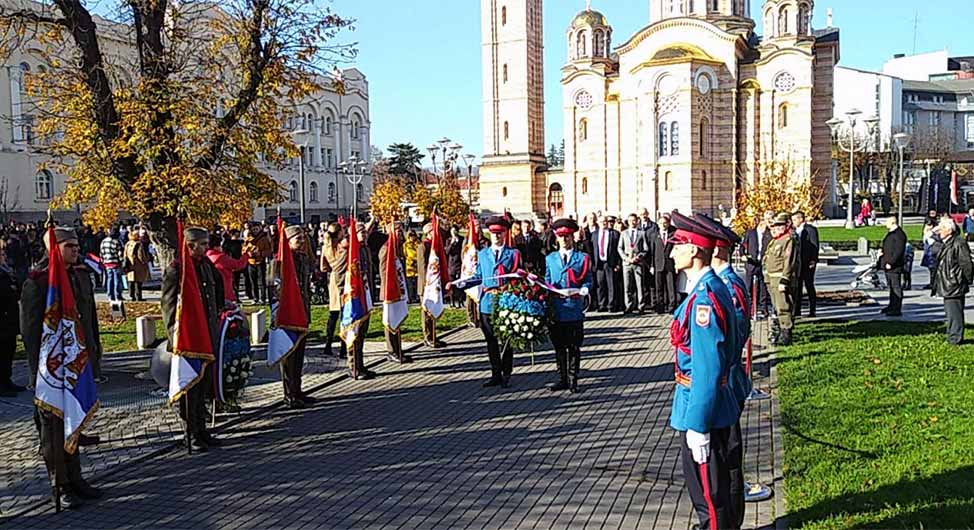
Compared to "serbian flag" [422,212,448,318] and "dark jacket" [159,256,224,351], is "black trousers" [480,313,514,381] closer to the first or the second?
"serbian flag" [422,212,448,318]

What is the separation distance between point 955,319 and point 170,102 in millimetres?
12500

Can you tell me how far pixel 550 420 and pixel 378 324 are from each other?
25.1ft

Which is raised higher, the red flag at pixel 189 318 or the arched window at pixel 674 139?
the arched window at pixel 674 139

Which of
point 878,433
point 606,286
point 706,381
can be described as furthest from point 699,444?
point 606,286

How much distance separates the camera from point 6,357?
1042 centimetres

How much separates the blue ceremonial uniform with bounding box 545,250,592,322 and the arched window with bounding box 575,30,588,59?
223 ft

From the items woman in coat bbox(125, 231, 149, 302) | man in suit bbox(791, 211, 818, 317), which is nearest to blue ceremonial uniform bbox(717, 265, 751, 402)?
man in suit bbox(791, 211, 818, 317)

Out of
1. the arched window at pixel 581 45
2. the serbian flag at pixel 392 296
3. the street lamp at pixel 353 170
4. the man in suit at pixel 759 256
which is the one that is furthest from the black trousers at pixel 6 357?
the arched window at pixel 581 45

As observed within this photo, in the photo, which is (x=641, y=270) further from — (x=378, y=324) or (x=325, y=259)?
(x=325, y=259)

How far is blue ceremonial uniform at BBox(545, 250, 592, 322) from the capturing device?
32.3ft

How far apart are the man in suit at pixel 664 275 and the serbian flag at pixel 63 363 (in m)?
12.5

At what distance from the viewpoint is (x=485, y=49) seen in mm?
74688

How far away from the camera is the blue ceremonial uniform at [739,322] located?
5.01m

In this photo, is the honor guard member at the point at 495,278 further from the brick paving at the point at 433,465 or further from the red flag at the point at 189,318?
the red flag at the point at 189,318
